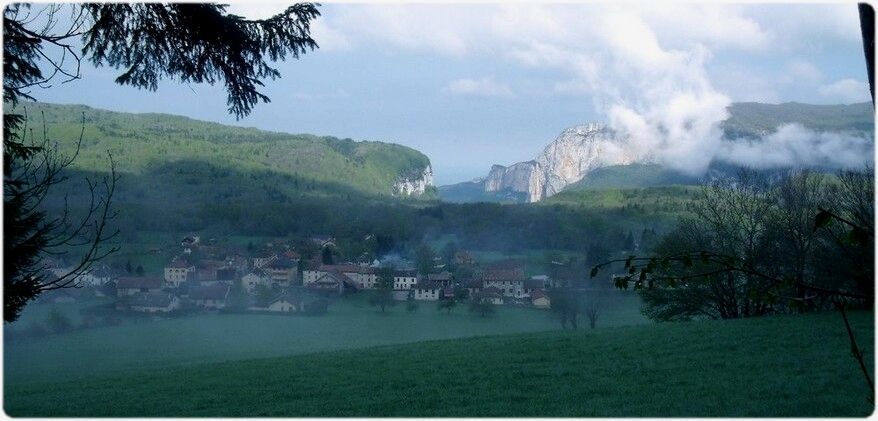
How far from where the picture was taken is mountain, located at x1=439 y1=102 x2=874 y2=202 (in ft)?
82.3

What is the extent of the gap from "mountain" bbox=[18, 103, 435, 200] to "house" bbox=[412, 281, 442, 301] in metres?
6.59

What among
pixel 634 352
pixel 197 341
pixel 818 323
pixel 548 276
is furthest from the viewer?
pixel 548 276

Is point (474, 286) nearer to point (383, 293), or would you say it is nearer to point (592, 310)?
point (383, 293)

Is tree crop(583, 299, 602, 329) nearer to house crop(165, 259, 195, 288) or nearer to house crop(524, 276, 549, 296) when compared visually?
house crop(524, 276, 549, 296)

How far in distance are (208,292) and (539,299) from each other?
373 inches

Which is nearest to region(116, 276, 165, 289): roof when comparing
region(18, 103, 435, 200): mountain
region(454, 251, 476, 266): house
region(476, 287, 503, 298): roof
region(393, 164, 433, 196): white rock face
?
region(18, 103, 435, 200): mountain

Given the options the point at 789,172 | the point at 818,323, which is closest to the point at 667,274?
the point at 818,323

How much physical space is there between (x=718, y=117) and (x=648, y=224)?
560 cm

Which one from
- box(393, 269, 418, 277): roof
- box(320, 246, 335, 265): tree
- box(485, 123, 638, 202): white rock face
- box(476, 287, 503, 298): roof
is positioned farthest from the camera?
box(485, 123, 638, 202): white rock face

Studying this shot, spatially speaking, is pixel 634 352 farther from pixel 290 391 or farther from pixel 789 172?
pixel 789 172

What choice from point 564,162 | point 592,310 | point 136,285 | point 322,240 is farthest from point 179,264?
point 564,162

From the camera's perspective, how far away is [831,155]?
723 inches

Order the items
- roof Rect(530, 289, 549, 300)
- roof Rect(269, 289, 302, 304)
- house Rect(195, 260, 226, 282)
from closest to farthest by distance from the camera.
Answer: house Rect(195, 260, 226, 282) → roof Rect(530, 289, 549, 300) → roof Rect(269, 289, 302, 304)

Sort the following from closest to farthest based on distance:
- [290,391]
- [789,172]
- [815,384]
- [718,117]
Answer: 1. [815,384]
2. [290,391]
3. [789,172]
4. [718,117]
